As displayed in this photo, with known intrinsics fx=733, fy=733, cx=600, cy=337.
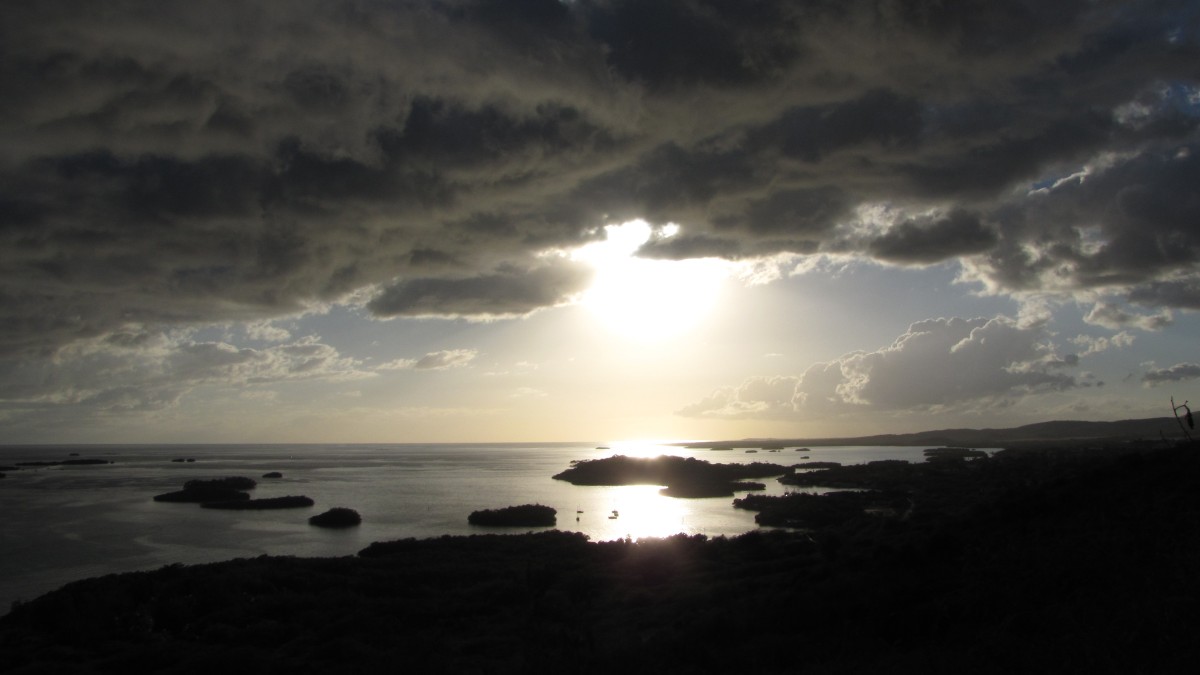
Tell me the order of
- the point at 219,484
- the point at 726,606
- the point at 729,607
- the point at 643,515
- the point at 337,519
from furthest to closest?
1. the point at 219,484
2. the point at 643,515
3. the point at 337,519
4. the point at 726,606
5. the point at 729,607

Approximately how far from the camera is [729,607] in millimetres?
24375

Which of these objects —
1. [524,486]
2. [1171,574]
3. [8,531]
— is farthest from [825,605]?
[524,486]

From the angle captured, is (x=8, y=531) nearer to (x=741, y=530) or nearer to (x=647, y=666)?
(x=741, y=530)

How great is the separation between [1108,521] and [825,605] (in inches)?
411

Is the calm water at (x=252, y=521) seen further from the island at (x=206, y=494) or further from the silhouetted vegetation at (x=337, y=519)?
the island at (x=206, y=494)

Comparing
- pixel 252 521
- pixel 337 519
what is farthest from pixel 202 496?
pixel 337 519

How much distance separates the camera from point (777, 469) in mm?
147625

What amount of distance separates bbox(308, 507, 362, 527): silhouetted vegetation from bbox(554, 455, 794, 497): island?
5961cm

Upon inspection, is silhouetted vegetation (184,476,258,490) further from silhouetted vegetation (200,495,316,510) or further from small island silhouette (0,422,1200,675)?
small island silhouette (0,422,1200,675)

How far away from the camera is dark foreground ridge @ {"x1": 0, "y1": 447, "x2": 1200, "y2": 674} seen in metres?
16.7

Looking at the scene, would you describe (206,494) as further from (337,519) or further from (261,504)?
(337,519)

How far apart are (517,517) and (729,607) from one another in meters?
48.1

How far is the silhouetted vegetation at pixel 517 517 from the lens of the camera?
6925 centimetres

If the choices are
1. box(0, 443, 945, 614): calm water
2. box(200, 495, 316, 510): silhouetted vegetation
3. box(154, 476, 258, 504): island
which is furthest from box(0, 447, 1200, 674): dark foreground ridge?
box(154, 476, 258, 504): island
